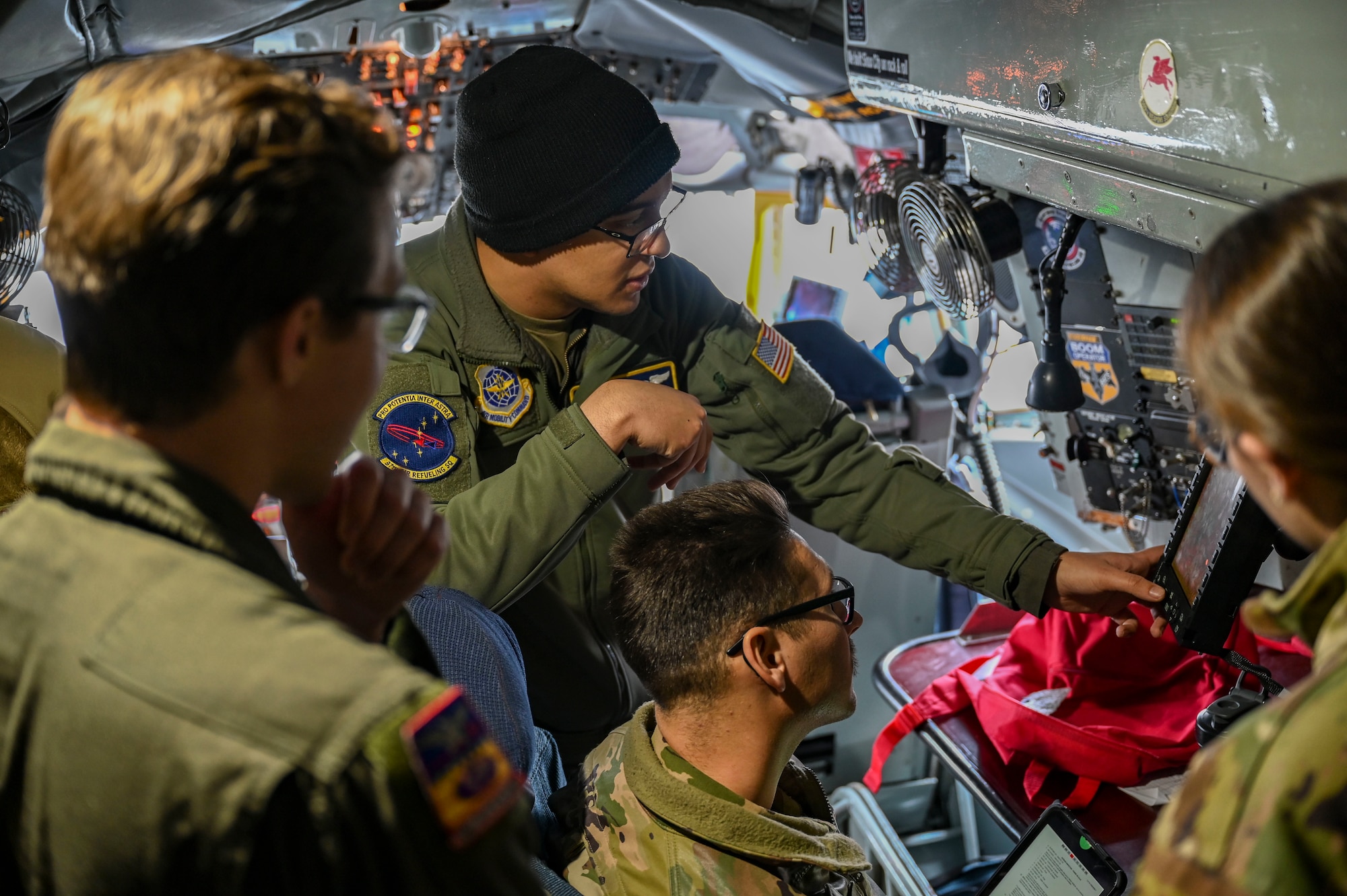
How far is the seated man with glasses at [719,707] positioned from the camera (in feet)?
5.62

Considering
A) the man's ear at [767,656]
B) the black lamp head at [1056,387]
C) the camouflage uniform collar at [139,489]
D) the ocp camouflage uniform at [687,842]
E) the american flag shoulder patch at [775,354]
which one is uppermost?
the camouflage uniform collar at [139,489]

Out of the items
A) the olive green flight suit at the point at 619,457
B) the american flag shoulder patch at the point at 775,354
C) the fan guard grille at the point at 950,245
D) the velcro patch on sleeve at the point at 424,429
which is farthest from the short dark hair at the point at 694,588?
the fan guard grille at the point at 950,245

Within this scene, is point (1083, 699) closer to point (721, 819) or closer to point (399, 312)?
point (721, 819)

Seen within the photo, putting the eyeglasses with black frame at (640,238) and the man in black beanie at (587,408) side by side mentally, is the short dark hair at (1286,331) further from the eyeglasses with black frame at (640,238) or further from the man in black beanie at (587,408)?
the eyeglasses with black frame at (640,238)

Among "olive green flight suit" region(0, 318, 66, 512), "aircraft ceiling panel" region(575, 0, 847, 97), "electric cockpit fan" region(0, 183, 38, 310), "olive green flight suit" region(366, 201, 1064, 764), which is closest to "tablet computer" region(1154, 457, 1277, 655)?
"olive green flight suit" region(366, 201, 1064, 764)

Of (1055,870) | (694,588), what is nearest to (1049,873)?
(1055,870)

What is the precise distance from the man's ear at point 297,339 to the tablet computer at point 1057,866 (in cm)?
156

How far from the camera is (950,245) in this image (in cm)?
256

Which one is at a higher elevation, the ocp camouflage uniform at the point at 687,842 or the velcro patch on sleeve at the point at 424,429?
the velcro patch on sleeve at the point at 424,429

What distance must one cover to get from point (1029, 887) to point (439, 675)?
1308 millimetres

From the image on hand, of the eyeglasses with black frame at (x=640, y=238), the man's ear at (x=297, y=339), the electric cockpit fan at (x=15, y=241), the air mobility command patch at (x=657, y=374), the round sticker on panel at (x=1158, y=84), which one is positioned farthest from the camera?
the electric cockpit fan at (x=15, y=241)

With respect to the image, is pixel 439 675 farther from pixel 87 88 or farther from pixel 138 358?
pixel 87 88

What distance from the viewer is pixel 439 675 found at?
1157 millimetres

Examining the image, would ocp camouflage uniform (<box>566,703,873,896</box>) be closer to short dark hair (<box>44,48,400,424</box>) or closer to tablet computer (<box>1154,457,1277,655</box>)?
tablet computer (<box>1154,457,1277,655</box>)
